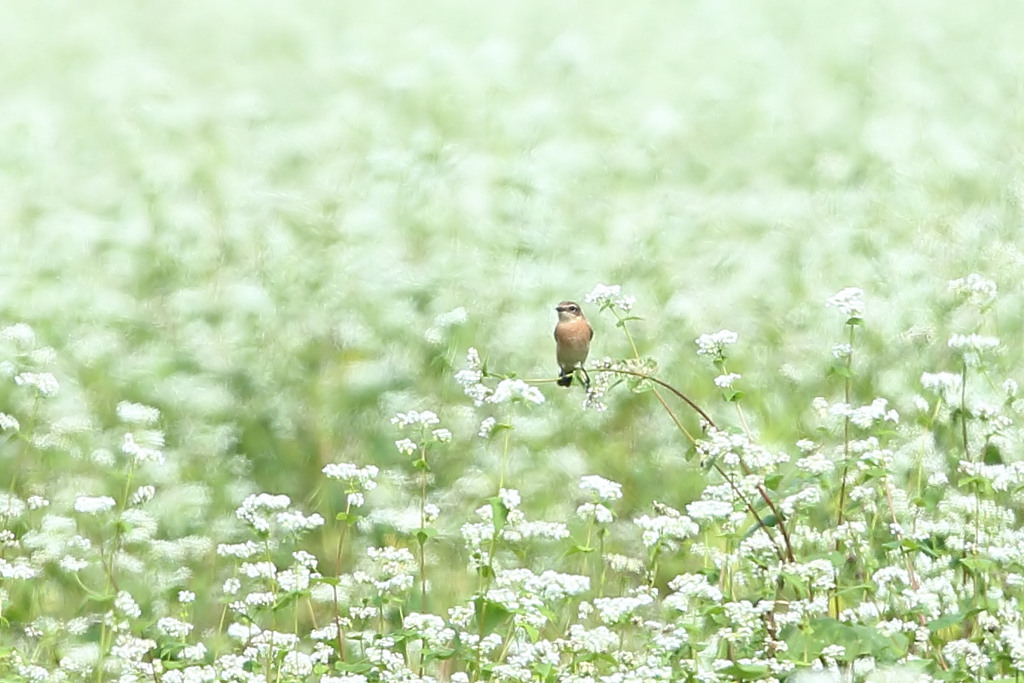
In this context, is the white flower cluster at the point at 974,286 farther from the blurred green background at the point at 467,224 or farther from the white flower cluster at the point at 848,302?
the blurred green background at the point at 467,224

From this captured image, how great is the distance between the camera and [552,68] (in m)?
8.05

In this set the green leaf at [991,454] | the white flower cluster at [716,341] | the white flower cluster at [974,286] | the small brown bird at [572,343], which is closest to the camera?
the white flower cluster at [716,341]

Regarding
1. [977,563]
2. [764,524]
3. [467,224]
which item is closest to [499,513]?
[764,524]

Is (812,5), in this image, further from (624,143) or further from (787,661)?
(787,661)

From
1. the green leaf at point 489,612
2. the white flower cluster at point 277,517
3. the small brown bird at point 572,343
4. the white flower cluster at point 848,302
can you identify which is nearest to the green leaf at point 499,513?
the green leaf at point 489,612

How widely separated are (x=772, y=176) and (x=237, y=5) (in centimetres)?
449

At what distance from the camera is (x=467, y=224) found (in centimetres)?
602

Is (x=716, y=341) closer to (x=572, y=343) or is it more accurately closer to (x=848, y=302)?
(x=848, y=302)

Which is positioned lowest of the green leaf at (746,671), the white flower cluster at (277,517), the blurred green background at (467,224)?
the green leaf at (746,671)

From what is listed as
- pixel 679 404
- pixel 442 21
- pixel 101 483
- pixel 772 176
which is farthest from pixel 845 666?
pixel 442 21

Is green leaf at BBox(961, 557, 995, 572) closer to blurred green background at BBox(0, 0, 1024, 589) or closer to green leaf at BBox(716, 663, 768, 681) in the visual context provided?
green leaf at BBox(716, 663, 768, 681)

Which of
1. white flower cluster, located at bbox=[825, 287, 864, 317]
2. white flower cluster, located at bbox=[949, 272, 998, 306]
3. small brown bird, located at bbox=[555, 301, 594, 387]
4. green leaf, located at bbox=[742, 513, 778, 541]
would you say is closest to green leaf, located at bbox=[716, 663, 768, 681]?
green leaf, located at bbox=[742, 513, 778, 541]

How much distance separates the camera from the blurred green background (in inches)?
195

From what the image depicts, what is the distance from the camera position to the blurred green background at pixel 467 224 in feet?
16.3
